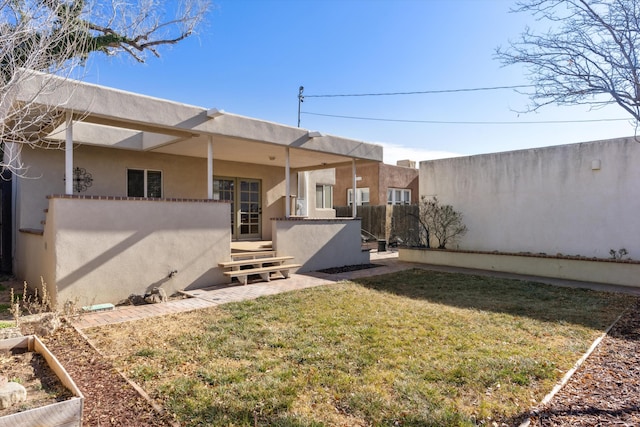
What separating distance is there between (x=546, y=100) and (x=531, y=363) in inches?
141

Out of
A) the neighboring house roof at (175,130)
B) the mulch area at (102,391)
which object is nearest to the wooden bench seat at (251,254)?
the neighboring house roof at (175,130)

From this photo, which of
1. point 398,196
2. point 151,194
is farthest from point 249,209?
point 398,196

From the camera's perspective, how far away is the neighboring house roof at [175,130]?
596cm

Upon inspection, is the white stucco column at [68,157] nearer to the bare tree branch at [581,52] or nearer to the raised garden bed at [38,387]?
the raised garden bed at [38,387]

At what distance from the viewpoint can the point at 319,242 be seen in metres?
10.6

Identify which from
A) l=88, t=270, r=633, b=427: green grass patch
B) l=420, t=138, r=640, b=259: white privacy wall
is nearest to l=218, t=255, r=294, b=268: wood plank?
l=88, t=270, r=633, b=427: green grass patch

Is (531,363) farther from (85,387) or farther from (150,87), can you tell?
(150,87)

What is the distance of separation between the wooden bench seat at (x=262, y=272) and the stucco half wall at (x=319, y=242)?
0.58 meters

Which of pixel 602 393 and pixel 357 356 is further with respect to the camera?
pixel 357 356

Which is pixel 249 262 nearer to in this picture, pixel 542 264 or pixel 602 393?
pixel 602 393

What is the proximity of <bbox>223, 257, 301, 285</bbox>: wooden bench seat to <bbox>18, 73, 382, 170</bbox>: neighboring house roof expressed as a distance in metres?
3.09

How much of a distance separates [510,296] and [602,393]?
4244 millimetres

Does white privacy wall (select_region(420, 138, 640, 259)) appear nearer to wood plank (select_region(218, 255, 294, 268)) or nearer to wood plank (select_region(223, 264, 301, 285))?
wood plank (select_region(223, 264, 301, 285))

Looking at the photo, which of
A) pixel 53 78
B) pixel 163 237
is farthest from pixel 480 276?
pixel 53 78
